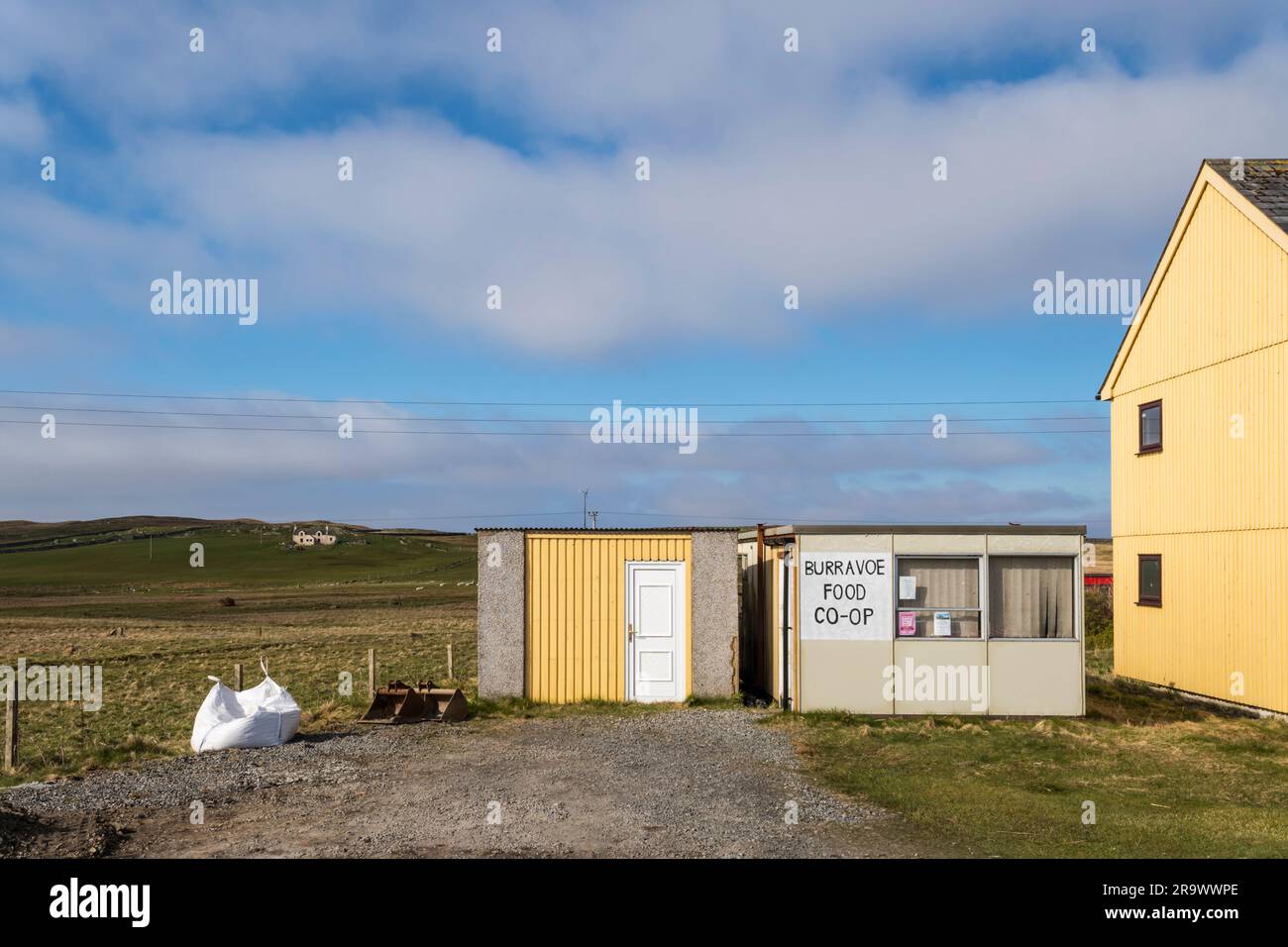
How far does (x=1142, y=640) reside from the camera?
68.0 feet

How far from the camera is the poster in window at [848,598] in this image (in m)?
15.7

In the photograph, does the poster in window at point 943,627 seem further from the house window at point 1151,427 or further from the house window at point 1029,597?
the house window at point 1151,427

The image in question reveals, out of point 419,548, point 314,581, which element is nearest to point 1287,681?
point 314,581

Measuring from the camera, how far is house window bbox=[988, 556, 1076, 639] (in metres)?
15.8

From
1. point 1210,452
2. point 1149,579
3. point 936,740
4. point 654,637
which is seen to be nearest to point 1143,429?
point 1210,452

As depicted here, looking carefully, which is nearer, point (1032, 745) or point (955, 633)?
point (1032, 745)

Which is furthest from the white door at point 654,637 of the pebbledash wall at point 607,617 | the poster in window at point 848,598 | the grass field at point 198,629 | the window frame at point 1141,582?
the window frame at point 1141,582

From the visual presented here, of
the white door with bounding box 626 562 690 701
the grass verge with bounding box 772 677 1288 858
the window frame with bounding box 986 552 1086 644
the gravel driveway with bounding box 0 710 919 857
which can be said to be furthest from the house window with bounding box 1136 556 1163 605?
the gravel driveway with bounding box 0 710 919 857

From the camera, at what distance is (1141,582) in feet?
68.5

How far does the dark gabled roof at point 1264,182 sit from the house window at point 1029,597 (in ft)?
20.6

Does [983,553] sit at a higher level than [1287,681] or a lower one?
higher

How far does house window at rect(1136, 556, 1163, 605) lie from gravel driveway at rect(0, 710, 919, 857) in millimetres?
10219
